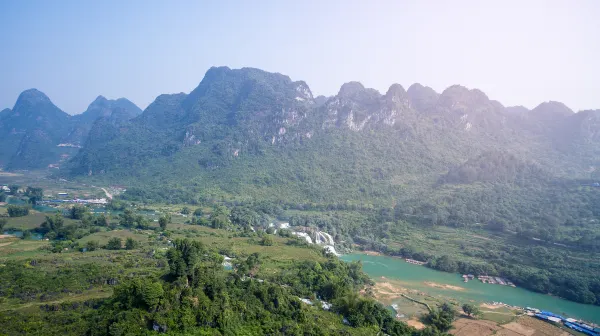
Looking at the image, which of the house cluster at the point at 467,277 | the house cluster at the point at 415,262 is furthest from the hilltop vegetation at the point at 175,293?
the house cluster at the point at 467,277

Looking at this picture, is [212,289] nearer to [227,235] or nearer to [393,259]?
[227,235]

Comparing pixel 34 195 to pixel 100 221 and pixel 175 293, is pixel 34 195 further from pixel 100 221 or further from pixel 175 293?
pixel 175 293

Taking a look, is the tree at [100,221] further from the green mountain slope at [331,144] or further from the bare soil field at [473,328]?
the bare soil field at [473,328]

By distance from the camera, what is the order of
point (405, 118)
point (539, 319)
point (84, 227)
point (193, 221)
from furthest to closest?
point (405, 118), point (193, 221), point (84, 227), point (539, 319)

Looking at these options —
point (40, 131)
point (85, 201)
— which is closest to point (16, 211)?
point (85, 201)

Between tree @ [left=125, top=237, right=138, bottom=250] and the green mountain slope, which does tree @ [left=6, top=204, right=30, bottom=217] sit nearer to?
tree @ [left=125, top=237, right=138, bottom=250]

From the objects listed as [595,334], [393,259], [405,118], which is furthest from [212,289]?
[405,118]

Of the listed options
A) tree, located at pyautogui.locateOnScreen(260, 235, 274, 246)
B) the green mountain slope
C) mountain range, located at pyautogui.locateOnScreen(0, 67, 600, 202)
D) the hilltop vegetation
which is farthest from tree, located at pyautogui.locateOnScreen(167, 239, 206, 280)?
the green mountain slope

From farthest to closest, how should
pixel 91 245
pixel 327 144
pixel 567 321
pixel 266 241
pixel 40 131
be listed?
1. pixel 40 131
2. pixel 327 144
3. pixel 266 241
4. pixel 91 245
5. pixel 567 321
